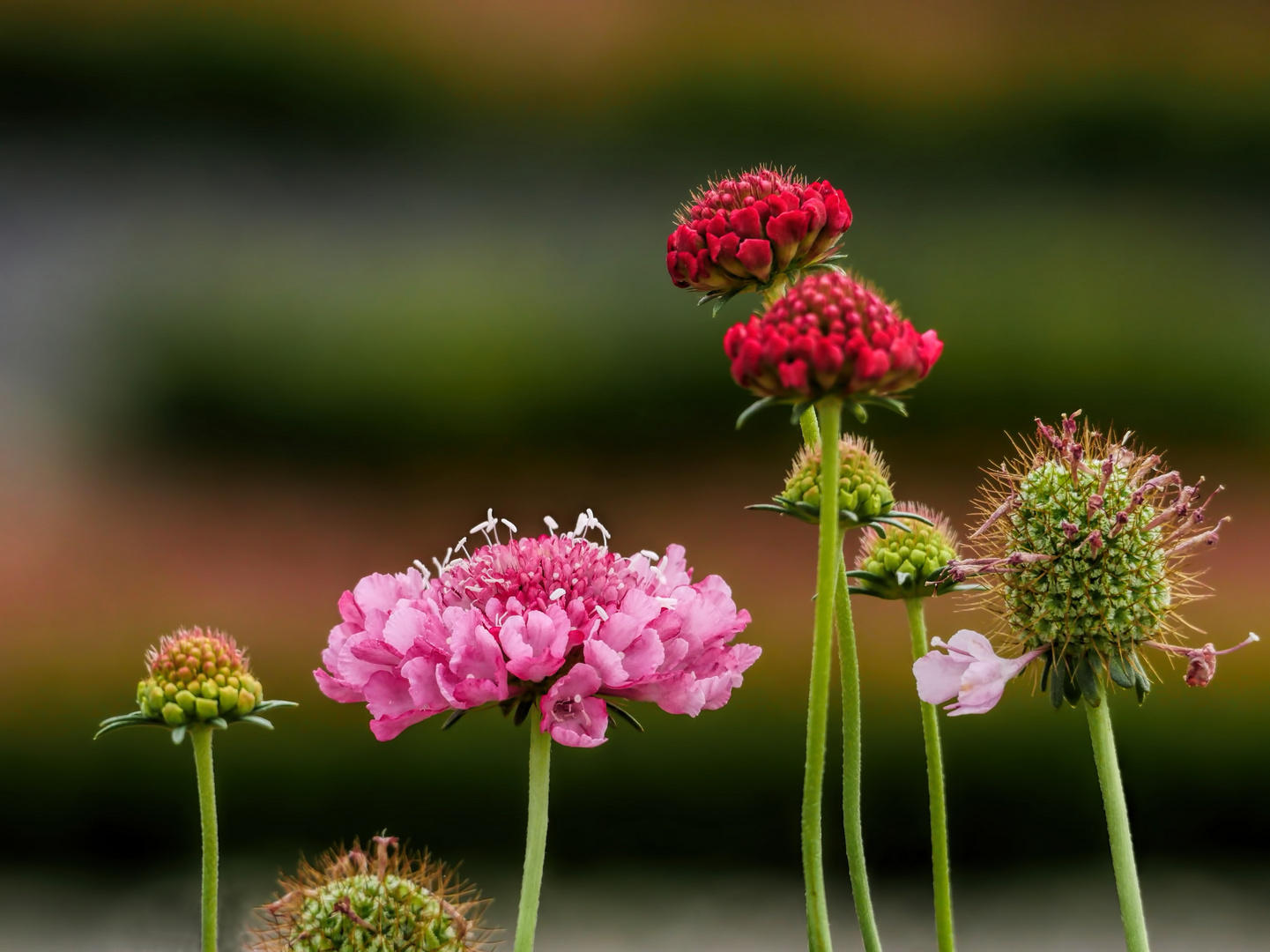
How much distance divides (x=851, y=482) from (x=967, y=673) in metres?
0.19

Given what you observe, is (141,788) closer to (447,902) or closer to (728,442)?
(728,442)

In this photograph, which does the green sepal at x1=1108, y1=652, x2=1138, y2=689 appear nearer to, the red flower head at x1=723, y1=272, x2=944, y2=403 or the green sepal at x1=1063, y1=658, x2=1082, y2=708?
the green sepal at x1=1063, y1=658, x2=1082, y2=708

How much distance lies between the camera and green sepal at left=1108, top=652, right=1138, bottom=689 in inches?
33.7

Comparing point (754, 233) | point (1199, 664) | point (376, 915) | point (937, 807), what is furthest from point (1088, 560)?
point (376, 915)

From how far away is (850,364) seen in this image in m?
0.71

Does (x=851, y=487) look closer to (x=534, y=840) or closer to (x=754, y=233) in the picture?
(x=754, y=233)

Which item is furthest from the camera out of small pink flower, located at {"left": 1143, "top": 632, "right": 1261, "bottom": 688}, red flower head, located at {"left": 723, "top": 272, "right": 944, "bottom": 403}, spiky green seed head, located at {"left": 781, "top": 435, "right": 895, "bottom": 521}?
spiky green seed head, located at {"left": 781, "top": 435, "right": 895, "bottom": 521}

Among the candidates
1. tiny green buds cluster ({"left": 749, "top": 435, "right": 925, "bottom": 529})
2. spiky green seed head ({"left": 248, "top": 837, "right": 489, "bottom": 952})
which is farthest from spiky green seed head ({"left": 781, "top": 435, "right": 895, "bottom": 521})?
spiky green seed head ({"left": 248, "top": 837, "right": 489, "bottom": 952})

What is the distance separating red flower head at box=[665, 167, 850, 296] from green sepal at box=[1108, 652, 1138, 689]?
1.23 ft

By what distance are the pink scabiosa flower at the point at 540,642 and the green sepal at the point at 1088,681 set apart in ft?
0.77

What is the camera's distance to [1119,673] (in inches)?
33.9

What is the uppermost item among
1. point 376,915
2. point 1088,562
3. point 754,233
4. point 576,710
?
point 754,233

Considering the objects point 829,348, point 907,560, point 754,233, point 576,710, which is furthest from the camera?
point 907,560

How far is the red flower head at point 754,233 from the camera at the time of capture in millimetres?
917
